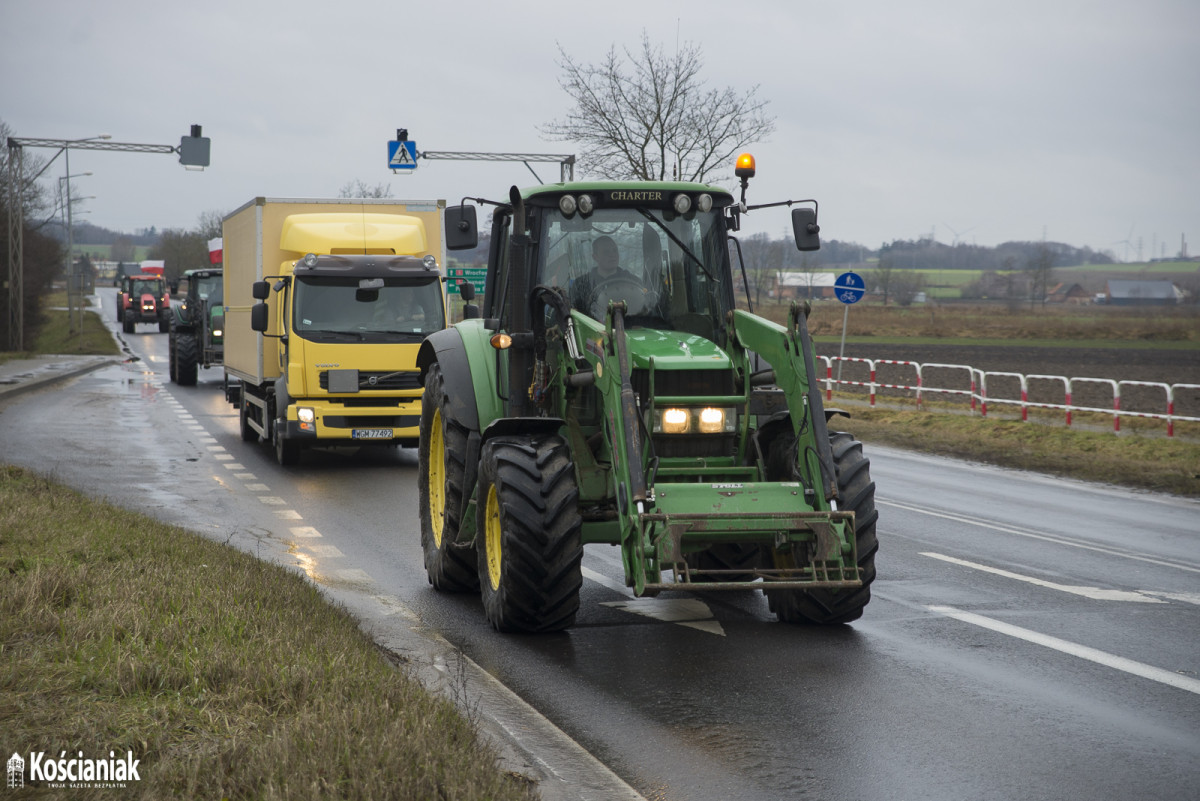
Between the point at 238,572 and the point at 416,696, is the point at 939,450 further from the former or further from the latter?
the point at 416,696

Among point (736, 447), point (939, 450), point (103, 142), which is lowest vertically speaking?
point (939, 450)

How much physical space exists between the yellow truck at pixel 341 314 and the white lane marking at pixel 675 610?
8261mm

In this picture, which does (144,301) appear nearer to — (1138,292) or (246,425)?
(246,425)

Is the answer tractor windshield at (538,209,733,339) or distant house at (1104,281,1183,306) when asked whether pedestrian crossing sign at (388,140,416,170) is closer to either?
tractor windshield at (538,209,733,339)

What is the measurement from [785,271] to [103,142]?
92781 mm

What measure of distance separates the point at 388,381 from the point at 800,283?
360ft

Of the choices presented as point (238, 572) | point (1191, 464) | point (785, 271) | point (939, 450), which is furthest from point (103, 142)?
point (785, 271)

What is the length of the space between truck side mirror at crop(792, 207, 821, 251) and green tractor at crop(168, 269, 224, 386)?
24671 millimetres

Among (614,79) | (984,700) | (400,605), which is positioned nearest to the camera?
(984,700)

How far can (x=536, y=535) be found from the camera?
734cm

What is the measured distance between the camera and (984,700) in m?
6.44

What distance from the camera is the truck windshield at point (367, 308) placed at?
671 inches

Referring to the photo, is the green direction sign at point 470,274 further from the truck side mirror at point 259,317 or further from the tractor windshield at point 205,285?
the truck side mirror at point 259,317

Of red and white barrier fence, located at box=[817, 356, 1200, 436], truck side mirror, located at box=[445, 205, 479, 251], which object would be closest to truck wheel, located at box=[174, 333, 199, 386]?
red and white barrier fence, located at box=[817, 356, 1200, 436]
